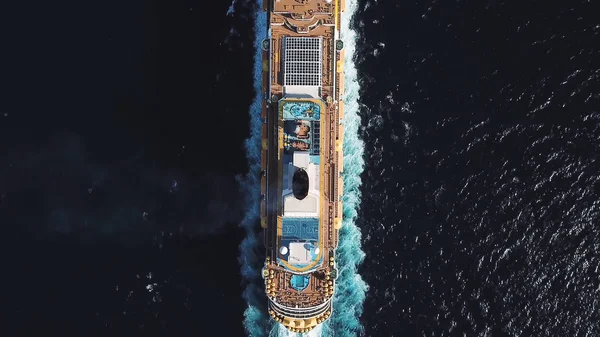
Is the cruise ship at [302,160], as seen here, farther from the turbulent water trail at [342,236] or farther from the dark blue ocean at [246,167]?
the dark blue ocean at [246,167]

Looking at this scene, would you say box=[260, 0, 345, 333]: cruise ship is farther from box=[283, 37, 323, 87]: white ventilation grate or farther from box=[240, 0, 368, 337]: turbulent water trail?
box=[240, 0, 368, 337]: turbulent water trail

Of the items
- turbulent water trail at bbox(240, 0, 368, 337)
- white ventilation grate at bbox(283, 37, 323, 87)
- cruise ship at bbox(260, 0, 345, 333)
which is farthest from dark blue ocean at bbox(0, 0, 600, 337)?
white ventilation grate at bbox(283, 37, 323, 87)

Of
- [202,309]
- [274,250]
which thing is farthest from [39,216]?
[274,250]

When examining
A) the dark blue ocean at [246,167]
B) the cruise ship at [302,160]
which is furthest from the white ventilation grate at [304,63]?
the dark blue ocean at [246,167]

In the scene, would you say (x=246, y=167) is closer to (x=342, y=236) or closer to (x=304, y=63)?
(x=342, y=236)

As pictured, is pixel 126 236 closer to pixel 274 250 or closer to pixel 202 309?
pixel 202 309

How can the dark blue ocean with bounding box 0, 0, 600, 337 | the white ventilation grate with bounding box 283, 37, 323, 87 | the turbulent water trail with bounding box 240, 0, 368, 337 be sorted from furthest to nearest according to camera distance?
the turbulent water trail with bounding box 240, 0, 368, 337
the dark blue ocean with bounding box 0, 0, 600, 337
the white ventilation grate with bounding box 283, 37, 323, 87
